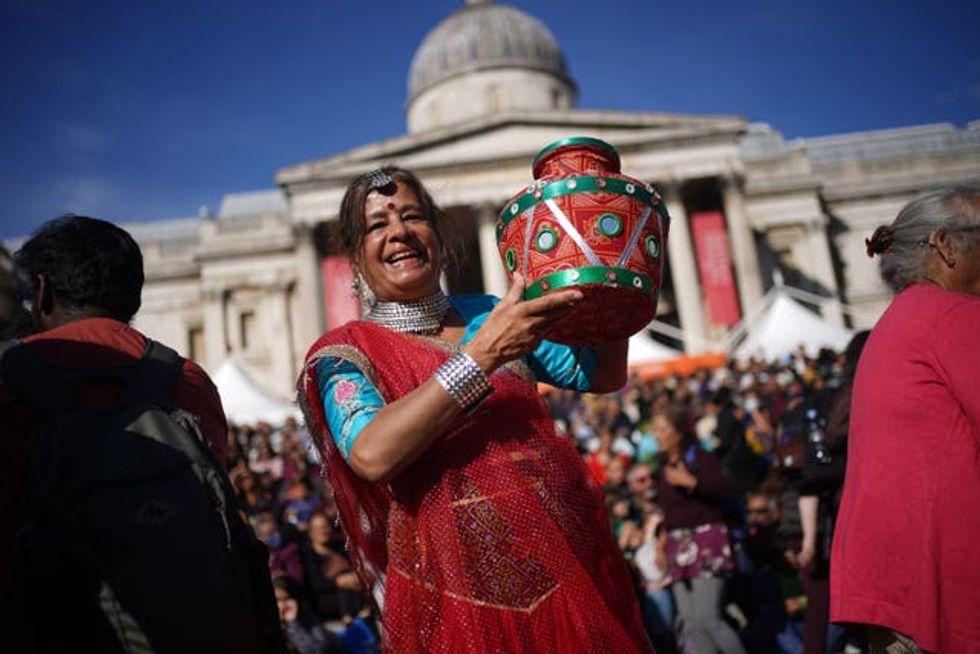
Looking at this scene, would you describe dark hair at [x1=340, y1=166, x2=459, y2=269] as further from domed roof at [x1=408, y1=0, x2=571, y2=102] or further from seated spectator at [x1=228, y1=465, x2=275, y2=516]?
domed roof at [x1=408, y1=0, x2=571, y2=102]

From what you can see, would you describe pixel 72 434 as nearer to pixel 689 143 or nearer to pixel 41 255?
pixel 41 255

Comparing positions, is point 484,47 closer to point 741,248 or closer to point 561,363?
point 741,248

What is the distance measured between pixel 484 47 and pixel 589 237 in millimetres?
45116

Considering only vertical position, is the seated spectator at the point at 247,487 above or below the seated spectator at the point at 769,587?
above

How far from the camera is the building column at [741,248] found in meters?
32.7

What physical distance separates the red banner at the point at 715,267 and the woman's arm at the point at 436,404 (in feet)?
99.8

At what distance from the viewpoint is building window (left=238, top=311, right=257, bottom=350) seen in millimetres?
38719

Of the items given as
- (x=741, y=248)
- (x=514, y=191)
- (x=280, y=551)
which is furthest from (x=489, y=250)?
(x=280, y=551)

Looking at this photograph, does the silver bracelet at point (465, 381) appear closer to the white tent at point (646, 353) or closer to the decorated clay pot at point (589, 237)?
the decorated clay pot at point (589, 237)

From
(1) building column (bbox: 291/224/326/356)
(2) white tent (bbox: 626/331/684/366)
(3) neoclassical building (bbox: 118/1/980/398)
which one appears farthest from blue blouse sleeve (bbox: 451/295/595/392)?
(1) building column (bbox: 291/224/326/356)

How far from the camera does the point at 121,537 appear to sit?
2.21m

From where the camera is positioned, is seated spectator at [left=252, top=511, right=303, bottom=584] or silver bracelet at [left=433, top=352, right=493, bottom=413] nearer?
silver bracelet at [left=433, top=352, right=493, bottom=413]

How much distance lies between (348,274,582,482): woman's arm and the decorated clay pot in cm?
6

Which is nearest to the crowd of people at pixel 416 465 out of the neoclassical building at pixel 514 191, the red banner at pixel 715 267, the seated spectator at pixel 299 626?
the seated spectator at pixel 299 626
